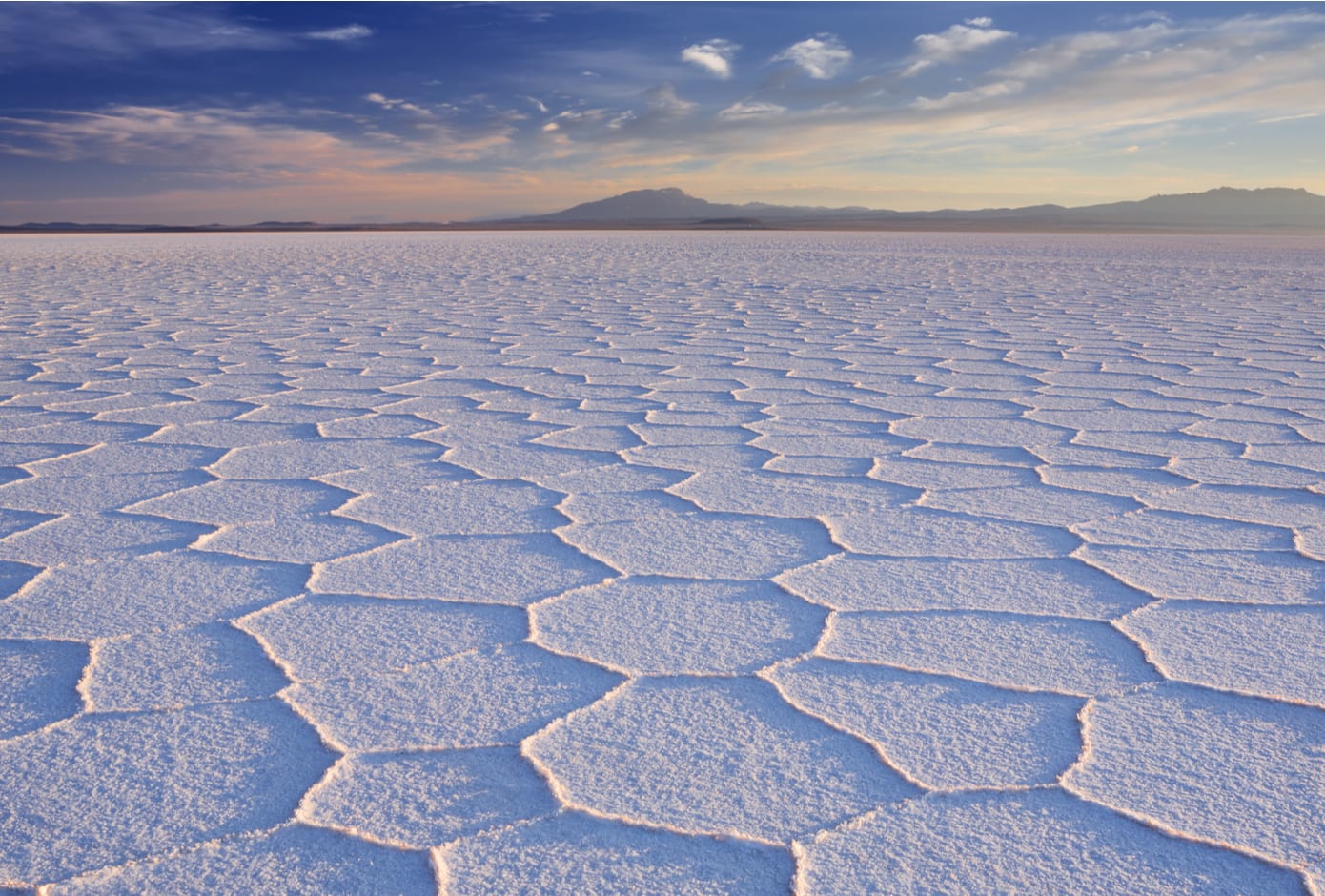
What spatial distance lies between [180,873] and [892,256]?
13.1 metres

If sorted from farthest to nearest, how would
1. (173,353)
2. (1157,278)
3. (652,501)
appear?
(1157,278), (173,353), (652,501)

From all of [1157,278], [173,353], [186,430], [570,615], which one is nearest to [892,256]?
[1157,278]

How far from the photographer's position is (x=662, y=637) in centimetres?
140

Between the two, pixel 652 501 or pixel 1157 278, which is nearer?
pixel 652 501

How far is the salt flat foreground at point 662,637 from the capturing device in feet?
3.18

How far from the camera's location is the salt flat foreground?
3.18 feet

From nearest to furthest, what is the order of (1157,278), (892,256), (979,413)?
(979,413)
(1157,278)
(892,256)

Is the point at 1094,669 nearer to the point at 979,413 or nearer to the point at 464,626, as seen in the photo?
the point at 464,626

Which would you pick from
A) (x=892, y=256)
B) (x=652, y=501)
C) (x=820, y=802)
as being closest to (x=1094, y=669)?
(x=820, y=802)

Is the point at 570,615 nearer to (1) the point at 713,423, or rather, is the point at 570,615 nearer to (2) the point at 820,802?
(2) the point at 820,802

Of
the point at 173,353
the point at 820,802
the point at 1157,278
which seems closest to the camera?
the point at 820,802

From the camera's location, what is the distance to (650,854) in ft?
3.13

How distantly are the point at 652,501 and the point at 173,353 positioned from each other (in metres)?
2.66

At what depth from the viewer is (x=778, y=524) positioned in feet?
6.22
